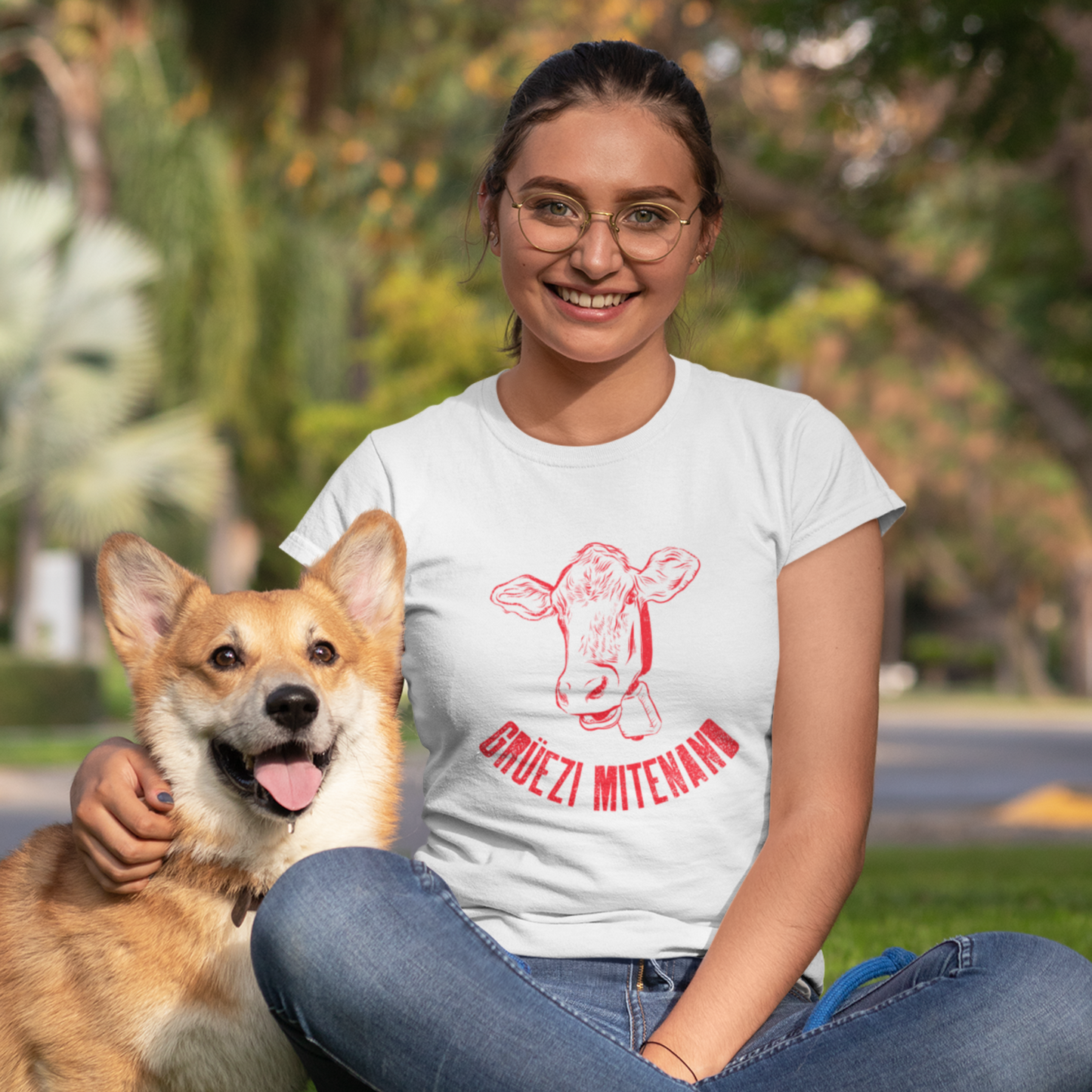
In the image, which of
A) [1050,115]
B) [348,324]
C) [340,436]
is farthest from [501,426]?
[348,324]

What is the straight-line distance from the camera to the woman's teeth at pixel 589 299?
256 centimetres

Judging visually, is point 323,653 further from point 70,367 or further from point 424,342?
point 424,342

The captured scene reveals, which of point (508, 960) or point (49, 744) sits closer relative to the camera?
point (508, 960)

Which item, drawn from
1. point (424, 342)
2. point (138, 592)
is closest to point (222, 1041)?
point (138, 592)

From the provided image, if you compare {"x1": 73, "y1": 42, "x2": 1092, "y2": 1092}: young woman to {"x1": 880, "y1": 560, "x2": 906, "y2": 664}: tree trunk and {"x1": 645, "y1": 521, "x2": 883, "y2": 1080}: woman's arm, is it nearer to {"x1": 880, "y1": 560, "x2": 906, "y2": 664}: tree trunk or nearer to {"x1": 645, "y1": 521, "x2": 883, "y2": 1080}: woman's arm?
{"x1": 645, "y1": 521, "x2": 883, "y2": 1080}: woman's arm

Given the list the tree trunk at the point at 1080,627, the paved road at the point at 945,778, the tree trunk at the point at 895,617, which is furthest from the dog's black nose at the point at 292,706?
the tree trunk at the point at 895,617

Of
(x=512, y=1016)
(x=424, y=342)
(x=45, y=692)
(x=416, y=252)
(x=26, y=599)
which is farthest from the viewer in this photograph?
(x=26, y=599)

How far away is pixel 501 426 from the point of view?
266 centimetres

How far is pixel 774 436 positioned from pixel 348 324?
2462 centimetres

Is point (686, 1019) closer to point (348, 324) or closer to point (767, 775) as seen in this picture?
point (767, 775)

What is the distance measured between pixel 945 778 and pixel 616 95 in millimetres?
13687

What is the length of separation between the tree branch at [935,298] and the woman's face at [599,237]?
8269 millimetres

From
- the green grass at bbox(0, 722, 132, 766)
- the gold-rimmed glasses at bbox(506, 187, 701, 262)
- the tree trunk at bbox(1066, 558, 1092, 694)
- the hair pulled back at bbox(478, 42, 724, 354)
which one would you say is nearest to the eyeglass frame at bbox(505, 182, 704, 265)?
the gold-rimmed glasses at bbox(506, 187, 701, 262)

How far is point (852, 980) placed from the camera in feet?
7.52
